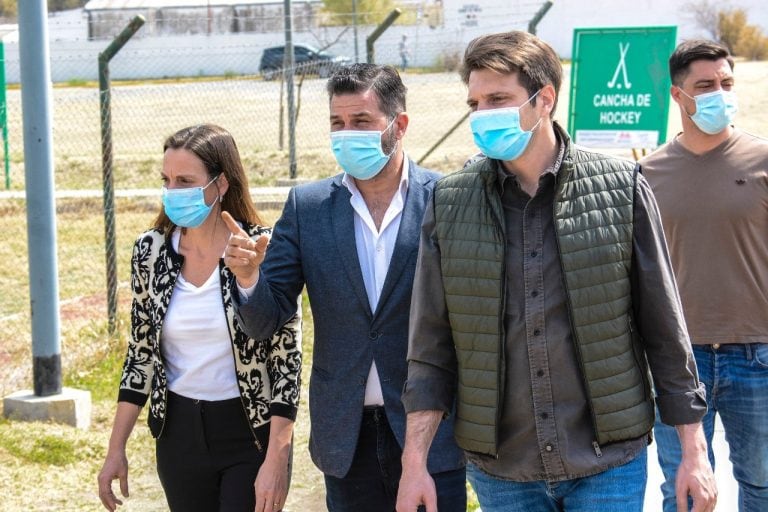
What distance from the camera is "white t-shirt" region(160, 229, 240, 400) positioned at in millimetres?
3617

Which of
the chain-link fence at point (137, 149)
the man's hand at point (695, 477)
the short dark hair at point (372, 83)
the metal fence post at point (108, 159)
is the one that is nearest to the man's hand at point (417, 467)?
the man's hand at point (695, 477)

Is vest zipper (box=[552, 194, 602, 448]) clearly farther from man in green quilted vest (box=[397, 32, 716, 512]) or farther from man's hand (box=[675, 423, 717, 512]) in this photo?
man's hand (box=[675, 423, 717, 512])

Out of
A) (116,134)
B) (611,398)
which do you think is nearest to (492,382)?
(611,398)

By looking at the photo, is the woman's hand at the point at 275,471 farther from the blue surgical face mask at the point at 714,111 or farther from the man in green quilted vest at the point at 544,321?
the blue surgical face mask at the point at 714,111

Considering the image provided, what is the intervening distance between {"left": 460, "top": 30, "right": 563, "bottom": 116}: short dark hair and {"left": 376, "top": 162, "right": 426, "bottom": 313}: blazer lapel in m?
0.59

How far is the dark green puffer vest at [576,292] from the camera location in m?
2.86

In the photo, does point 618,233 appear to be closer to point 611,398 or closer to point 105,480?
point 611,398

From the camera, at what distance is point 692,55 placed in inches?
181

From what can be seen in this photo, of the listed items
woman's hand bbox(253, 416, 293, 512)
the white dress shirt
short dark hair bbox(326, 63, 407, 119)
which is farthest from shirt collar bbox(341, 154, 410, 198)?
woman's hand bbox(253, 416, 293, 512)

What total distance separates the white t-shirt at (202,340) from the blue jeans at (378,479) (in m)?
0.47

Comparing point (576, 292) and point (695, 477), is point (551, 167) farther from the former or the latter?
point (695, 477)

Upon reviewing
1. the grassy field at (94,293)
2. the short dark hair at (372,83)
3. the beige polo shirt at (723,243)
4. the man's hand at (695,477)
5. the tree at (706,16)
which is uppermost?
the tree at (706,16)

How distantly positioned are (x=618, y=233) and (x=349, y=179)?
1.03 metres

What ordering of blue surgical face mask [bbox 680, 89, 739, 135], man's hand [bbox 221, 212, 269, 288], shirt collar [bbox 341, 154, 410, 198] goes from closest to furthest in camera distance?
man's hand [bbox 221, 212, 269, 288] < shirt collar [bbox 341, 154, 410, 198] < blue surgical face mask [bbox 680, 89, 739, 135]
